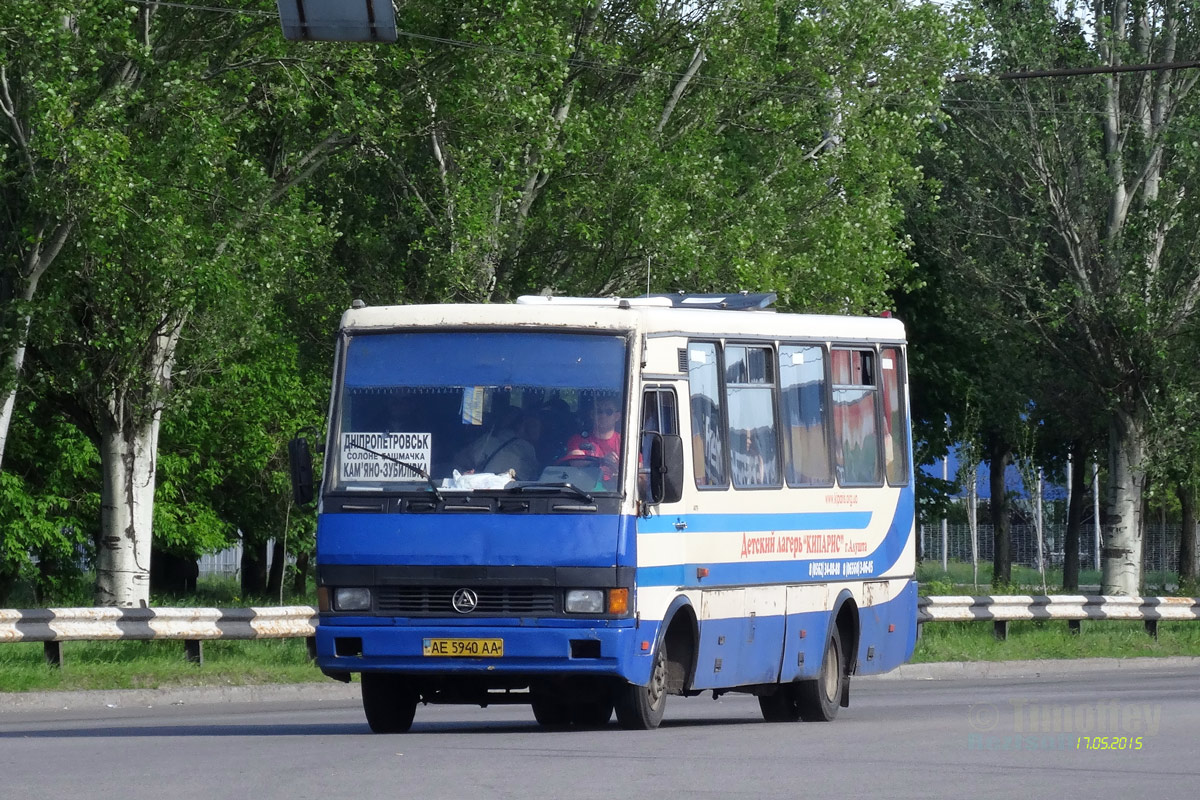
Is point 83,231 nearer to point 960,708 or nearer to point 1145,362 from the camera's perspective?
point 960,708

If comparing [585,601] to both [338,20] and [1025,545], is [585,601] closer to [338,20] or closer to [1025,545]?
[338,20]

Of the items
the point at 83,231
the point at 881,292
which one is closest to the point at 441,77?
the point at 83,231

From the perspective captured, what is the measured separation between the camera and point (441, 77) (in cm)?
3142

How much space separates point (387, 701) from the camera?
48.4ft

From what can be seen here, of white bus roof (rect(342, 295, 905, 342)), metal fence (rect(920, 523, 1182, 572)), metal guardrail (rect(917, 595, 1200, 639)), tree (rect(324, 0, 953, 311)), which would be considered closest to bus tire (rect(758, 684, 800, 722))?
white bus roof (rect(342, 295, 905, 342))

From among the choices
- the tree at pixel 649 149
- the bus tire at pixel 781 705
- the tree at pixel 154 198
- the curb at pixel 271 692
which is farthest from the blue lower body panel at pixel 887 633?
the tree at pixel 649 149

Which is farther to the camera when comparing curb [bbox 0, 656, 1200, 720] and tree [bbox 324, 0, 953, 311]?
tree [bbox 324, 0, 953, 311]

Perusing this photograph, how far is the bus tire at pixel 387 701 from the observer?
14.7 metres

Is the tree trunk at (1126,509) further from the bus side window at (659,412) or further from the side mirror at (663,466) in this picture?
the side mirror at (663,466)

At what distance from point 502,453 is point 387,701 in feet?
6.65

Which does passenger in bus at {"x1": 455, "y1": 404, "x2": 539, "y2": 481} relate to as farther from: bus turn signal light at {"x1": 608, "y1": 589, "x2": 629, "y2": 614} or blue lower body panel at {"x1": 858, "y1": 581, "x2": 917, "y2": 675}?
blue lower body panel at {"x1": 858, "y1": 581, "x2": 917, "y2": 675}

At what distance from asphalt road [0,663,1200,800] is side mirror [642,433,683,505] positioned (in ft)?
5.03

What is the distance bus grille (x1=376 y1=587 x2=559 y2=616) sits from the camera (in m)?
13.7

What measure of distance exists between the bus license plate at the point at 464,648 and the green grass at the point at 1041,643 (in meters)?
13.5
